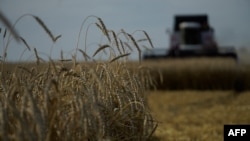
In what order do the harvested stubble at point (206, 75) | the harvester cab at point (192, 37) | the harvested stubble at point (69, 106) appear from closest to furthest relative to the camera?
the harvested stubble at point (69, 106)
the harvested stubble at point (206, 75)
the harvester cab at point (192, 37)

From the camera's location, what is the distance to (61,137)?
7.68 ft

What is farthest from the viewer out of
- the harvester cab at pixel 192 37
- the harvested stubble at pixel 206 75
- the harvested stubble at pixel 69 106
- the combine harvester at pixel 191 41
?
the harvester cab at pixel 192 37

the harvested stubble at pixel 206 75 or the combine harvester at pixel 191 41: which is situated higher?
the combine harvester at pixel 191 41

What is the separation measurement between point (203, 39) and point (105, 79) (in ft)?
66.2

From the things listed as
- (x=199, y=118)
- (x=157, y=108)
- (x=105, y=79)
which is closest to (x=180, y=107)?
(x=157, y=108)

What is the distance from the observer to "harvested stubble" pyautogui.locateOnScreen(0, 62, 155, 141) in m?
1.98

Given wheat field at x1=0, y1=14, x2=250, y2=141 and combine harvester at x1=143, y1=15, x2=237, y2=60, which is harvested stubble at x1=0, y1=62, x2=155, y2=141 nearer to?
wheat field at x1=0, y1=14, x2=250, y2=141

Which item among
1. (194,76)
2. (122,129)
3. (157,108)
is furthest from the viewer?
(194,76)

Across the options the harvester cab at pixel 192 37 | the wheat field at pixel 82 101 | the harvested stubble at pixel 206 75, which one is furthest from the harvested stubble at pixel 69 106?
the harvester cab at pixel 192 37

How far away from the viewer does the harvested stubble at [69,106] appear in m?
1.98

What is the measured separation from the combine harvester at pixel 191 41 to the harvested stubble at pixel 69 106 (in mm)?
17665

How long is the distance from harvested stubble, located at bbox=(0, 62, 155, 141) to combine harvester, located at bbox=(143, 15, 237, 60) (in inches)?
695

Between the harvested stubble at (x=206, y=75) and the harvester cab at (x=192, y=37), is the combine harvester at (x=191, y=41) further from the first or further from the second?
the harvested stubble at (x=206, y=75)

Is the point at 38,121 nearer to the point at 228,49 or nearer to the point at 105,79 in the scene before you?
the point at 105,79
